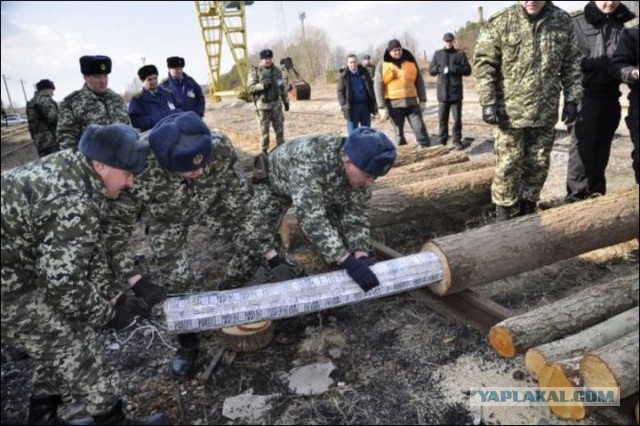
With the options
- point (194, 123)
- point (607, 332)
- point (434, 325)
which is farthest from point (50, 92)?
point (607, 332)

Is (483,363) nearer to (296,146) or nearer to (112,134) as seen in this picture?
(296,146)

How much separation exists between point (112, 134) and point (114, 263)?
1.36 m

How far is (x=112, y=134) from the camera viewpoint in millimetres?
2260

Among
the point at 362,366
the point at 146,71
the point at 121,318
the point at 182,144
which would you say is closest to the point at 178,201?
the point at 182,144

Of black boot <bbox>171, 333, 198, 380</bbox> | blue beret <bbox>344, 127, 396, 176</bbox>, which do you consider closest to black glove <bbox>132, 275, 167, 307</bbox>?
black boot <bbox>171, 333, 198, 380</bbox>

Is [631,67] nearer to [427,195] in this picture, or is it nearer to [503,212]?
[503,212]

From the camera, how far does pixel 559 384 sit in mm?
2346

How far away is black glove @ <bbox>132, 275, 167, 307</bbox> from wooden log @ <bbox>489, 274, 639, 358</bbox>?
1939 millimetres

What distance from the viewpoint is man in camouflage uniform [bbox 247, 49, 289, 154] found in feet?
27.2

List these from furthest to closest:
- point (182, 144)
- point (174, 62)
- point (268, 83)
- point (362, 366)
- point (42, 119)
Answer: point (268, 83), point (42, 119), point (174, 62), point (362, 366), point (182, 144)

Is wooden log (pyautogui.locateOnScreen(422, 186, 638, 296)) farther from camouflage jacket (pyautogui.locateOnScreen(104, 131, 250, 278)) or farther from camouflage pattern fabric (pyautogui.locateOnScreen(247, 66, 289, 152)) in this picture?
camouflage pattern fabric (pyautogui.locateOnScreen(247, 66, 289, 152))

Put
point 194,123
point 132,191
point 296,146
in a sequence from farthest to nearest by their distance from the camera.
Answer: point 296,146
point 132,191
point 194,123

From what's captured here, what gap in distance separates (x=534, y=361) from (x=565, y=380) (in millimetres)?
197

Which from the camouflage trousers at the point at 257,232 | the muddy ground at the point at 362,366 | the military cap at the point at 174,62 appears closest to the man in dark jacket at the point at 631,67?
the muddy ground at the point at 362,366
